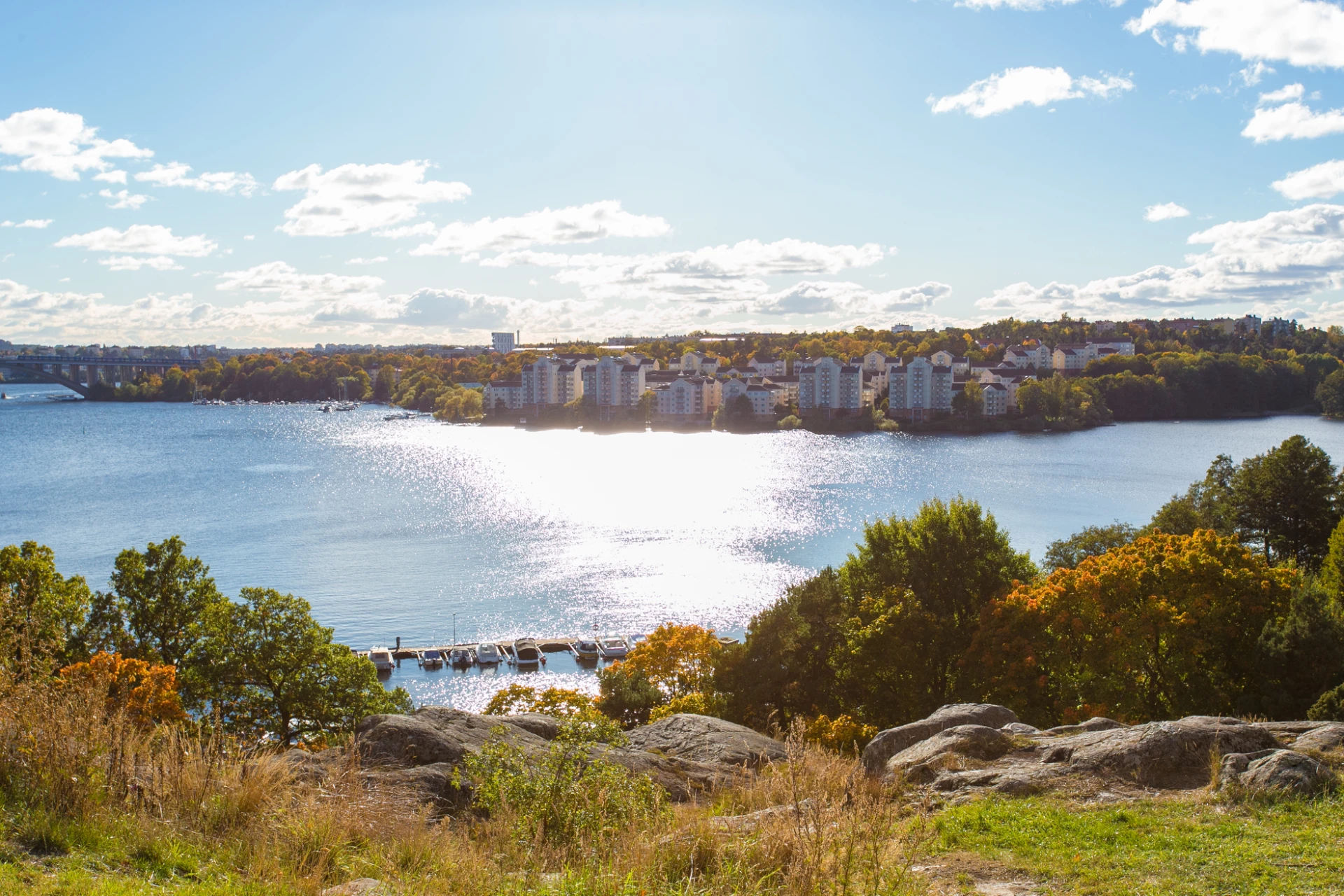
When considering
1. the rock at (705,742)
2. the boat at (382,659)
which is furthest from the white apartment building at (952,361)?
the rock at (705,742)

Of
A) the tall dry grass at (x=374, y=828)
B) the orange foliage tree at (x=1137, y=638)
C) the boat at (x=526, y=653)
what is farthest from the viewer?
the boat at (x=526, y=653)

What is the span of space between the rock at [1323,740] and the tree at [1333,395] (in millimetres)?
113234

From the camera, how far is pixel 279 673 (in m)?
16.4

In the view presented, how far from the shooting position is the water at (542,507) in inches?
1507

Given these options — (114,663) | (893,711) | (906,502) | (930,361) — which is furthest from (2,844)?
(930,361)

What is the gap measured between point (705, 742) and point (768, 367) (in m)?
124

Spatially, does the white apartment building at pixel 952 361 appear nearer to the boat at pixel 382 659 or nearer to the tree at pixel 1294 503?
the tree at pixel 1294 503

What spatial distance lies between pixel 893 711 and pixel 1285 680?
619 centimetres

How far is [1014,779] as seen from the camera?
742 centimetres

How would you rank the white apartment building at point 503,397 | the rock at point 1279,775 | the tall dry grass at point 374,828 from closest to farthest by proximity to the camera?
the tall dry grass at point 374,828, the rock at point 1279,775, the white apartment building at point 503,397

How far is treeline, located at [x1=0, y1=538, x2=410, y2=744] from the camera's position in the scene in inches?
613

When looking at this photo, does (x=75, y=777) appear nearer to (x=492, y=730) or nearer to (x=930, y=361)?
(x=492, y=730)

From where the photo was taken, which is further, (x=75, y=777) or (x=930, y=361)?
(x=930, y=361)

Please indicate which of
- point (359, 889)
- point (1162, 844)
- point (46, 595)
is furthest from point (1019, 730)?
point (46, 595)
